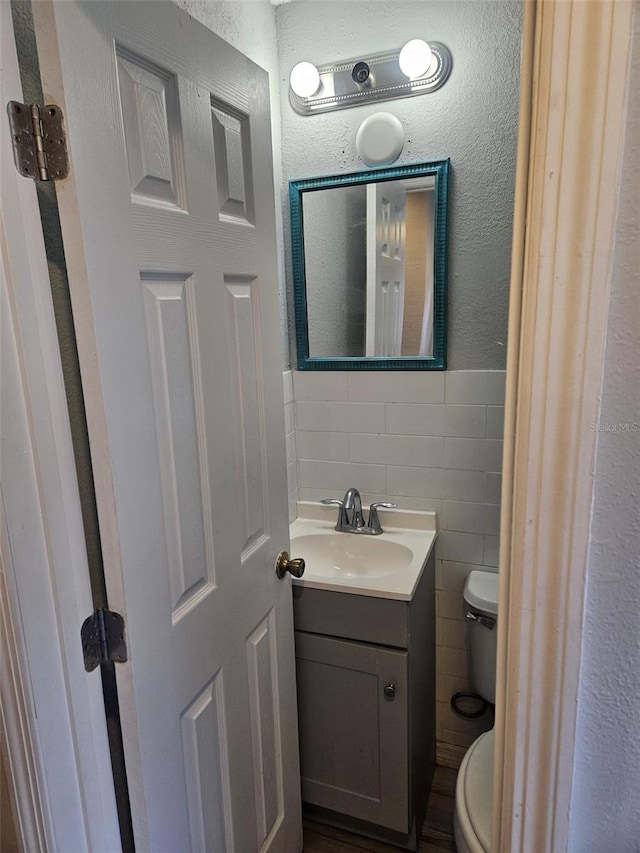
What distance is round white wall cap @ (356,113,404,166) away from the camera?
1600mm

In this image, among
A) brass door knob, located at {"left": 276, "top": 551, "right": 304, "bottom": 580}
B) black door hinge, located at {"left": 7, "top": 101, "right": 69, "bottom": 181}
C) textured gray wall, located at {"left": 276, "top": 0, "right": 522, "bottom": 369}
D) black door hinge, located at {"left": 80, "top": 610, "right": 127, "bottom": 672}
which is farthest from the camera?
textured gray wall, located at {"left": 276, "top": 0, "right": 522, "bottom": 369}

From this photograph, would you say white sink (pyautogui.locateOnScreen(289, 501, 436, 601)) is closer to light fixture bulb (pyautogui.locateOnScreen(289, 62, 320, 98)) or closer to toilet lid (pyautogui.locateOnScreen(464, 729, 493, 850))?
toilet lid (pyautogui.locateOnScreen(464, 729, 493, 850))

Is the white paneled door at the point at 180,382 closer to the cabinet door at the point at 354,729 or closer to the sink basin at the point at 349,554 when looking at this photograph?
the cabinet door at the point at 354,729

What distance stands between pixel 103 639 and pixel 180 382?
1.38ft

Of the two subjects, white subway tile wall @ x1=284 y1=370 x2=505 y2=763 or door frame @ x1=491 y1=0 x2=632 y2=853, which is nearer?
door frame @ x1=491 y1=0 x2=632 y2=853

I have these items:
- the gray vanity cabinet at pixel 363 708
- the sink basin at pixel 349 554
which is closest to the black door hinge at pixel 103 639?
the gray vanity cabinet at pixel 363 708

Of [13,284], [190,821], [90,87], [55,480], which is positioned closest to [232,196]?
[90,87]

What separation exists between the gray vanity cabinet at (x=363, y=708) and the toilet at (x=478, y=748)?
15 centimetres

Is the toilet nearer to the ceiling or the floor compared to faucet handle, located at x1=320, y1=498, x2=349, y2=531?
nearer to the floor

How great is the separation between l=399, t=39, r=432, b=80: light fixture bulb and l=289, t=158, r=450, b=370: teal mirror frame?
0.77ft

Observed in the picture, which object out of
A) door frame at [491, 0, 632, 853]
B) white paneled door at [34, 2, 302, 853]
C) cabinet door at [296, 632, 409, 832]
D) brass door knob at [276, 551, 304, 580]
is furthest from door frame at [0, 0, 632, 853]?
cabinet door at [296, 632, 409, 832]

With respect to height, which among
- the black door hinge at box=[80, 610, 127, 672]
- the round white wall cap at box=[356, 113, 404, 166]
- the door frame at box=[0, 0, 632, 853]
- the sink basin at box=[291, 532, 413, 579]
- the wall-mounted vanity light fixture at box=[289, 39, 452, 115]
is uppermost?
the wall-mounted vanity light fixture at box=[289, 39, 452, 115]

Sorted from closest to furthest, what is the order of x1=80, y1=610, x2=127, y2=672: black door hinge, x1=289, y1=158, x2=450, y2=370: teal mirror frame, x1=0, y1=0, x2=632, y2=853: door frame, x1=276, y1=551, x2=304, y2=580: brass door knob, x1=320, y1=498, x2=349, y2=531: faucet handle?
x1=0, y1=0, x2=632, y2=853: door frame → x1=80, y1=610, x2=127, y2=672: black door hinge → x1=276, y1=551, x2=304, y2=580: brass door knob → x1=289, y1=158, x2=450, y2=370: teal mirror frame → x1=320, y1=498, x2=349, y2=531: faucet handle

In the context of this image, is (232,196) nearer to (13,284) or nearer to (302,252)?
(13,284)
